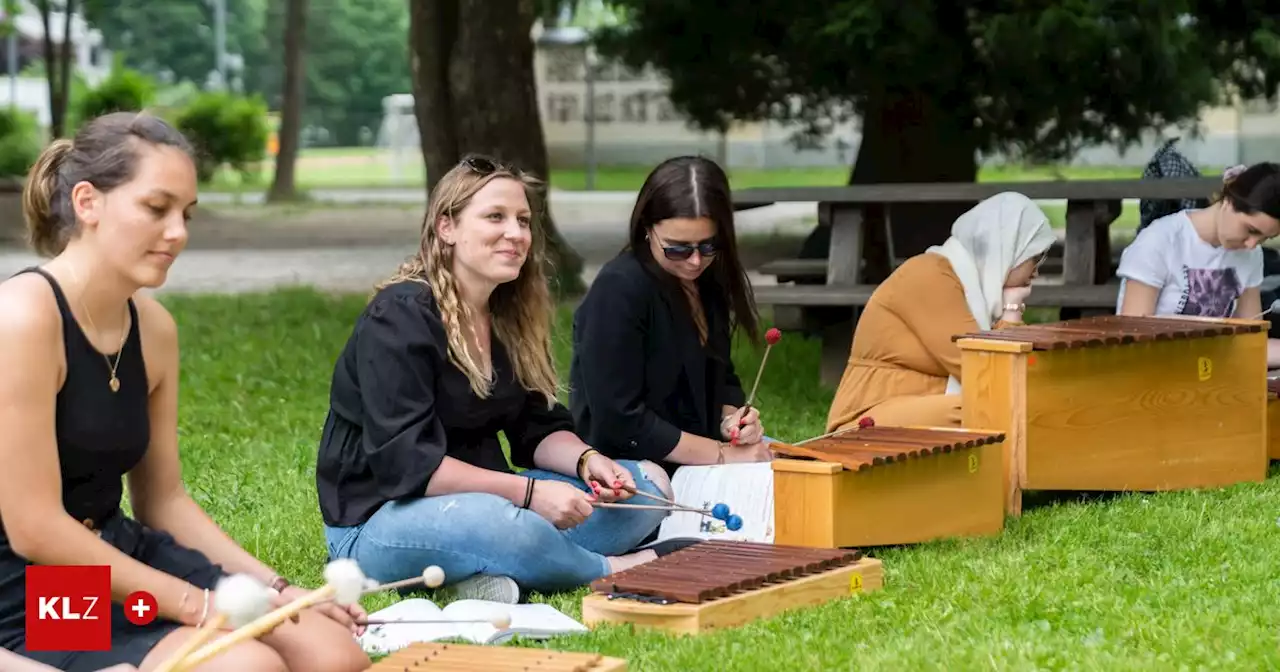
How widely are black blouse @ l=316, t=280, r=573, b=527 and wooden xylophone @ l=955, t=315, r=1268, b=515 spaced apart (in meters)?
1.45

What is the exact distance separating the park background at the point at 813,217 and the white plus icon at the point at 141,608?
1.05 meters

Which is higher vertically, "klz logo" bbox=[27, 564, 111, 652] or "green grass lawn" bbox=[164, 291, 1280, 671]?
"klz logo" bbox=[27, 564, 111, 652]

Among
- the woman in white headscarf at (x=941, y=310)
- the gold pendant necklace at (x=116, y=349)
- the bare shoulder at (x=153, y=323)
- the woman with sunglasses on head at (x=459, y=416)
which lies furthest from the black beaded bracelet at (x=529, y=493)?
the woman in white headscarf at (x=941, y=310)

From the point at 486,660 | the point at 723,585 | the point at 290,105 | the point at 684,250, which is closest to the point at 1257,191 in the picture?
the point at 684,250

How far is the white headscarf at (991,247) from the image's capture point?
17.9 feet

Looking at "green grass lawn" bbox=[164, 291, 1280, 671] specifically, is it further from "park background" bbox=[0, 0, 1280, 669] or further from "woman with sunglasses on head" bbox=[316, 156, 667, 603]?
"woman with sunglasses on head" bbox=[316, 156, 667, 603]

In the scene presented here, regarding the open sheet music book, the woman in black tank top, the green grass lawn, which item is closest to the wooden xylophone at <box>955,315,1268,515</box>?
the green grass lawn

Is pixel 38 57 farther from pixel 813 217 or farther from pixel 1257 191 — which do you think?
pixel 1257 191

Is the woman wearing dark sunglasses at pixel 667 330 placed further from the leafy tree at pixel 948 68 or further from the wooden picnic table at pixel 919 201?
the leafy tree at pixel 948 68

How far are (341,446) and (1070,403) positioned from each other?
2182mm

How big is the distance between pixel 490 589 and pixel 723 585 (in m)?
0.66

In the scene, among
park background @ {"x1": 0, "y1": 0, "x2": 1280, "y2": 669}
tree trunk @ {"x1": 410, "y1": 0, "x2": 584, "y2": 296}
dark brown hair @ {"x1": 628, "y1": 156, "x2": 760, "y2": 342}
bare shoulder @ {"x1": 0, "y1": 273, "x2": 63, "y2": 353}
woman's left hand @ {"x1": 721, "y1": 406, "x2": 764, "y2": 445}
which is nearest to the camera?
bare shoulder @ {"x1": 0, "y1": 273, "x2": 63, "y2": 353}

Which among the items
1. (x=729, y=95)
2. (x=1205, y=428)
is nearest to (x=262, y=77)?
(x=729, y=95)

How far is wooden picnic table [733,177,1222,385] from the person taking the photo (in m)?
7.70
